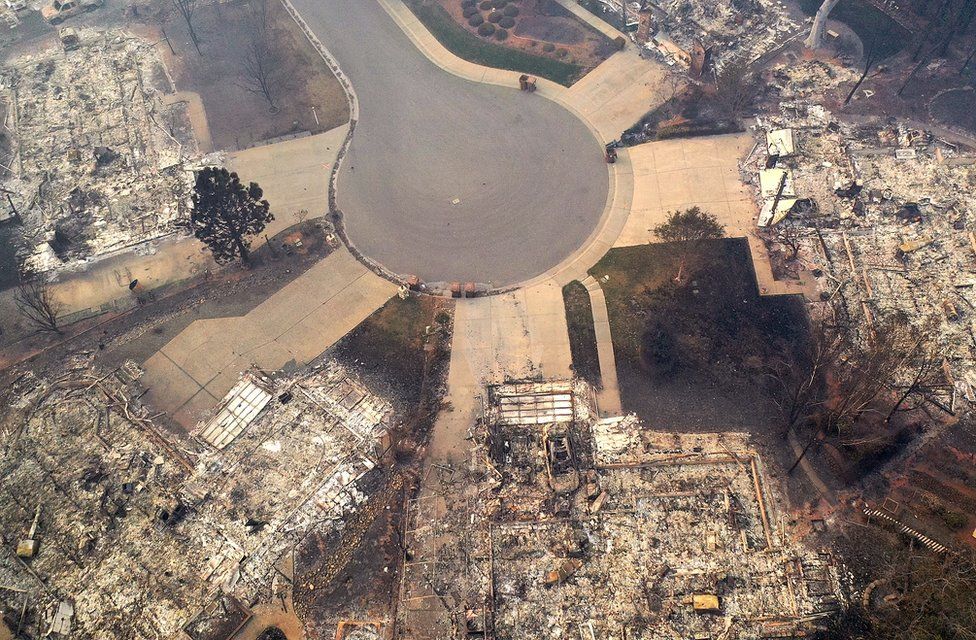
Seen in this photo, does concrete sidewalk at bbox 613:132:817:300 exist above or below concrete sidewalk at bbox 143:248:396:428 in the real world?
above

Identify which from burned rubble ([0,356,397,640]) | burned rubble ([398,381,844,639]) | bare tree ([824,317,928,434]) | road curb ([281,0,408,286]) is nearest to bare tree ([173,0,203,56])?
road curb ([281,0,408,286])

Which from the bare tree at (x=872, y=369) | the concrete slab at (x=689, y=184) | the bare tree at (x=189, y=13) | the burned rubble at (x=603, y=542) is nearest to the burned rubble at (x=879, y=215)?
the bare tree at (x=872, y=369)

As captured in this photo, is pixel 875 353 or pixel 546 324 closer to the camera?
pixel 875 353

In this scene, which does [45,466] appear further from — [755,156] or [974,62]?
[974,62]

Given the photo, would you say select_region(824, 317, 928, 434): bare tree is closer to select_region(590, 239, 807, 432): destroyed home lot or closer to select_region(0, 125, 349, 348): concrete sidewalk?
select_region(590, 239, 807, 432): destroyed home lot

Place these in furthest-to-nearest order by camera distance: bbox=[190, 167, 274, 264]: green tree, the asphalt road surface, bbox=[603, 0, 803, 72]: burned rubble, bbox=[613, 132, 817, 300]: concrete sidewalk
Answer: bbox=[603, 0, 803, 72]: burned rubble → the asphalt road surface → bbox=[613, 132, 817, 300]: concrete sidewalk → bbox=[190, 167, 274, 264]: green tree

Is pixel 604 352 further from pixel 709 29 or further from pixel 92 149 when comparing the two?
pixel 92 149

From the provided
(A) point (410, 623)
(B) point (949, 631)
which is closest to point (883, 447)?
(B) point (949, 631)
